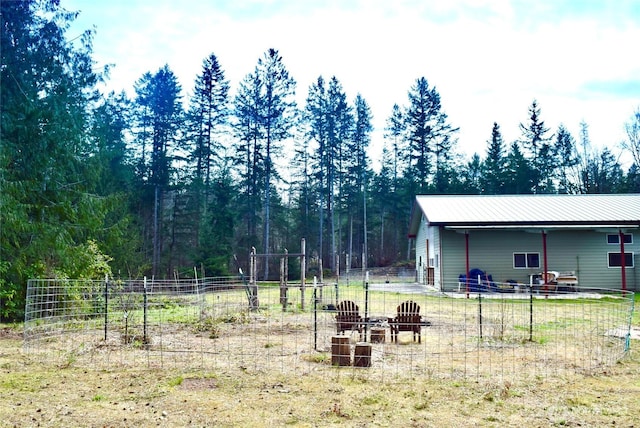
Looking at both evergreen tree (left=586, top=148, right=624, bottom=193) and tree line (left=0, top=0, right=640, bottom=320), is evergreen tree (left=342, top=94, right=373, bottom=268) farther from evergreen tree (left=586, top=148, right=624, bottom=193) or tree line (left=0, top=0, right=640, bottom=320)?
evergreen tree (left=586, top=148, right=624, bottom=193)

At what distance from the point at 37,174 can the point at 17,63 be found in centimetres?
259

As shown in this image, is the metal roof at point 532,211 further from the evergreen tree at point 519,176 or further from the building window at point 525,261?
the evergreen tree at point 519,176

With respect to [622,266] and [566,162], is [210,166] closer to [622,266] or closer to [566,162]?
[622,266]

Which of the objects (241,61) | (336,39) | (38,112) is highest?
(241,61)

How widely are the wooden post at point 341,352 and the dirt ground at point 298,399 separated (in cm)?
35

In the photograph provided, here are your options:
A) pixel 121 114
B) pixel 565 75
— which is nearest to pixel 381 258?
pixel 121 114

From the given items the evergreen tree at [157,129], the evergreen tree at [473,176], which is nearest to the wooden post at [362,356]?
the evergreen tree at [157,129]

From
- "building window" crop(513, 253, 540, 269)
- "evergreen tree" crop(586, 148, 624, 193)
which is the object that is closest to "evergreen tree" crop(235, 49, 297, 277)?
"building window" crop(513, 253, 540, 269)

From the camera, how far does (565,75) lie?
13.2 meters

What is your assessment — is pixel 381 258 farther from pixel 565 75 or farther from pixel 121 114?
pixel 565 75

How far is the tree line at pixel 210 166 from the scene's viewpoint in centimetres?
1223

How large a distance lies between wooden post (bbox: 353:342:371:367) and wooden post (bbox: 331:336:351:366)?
12cm

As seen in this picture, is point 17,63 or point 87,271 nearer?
point 17,63

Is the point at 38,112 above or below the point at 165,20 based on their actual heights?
below
